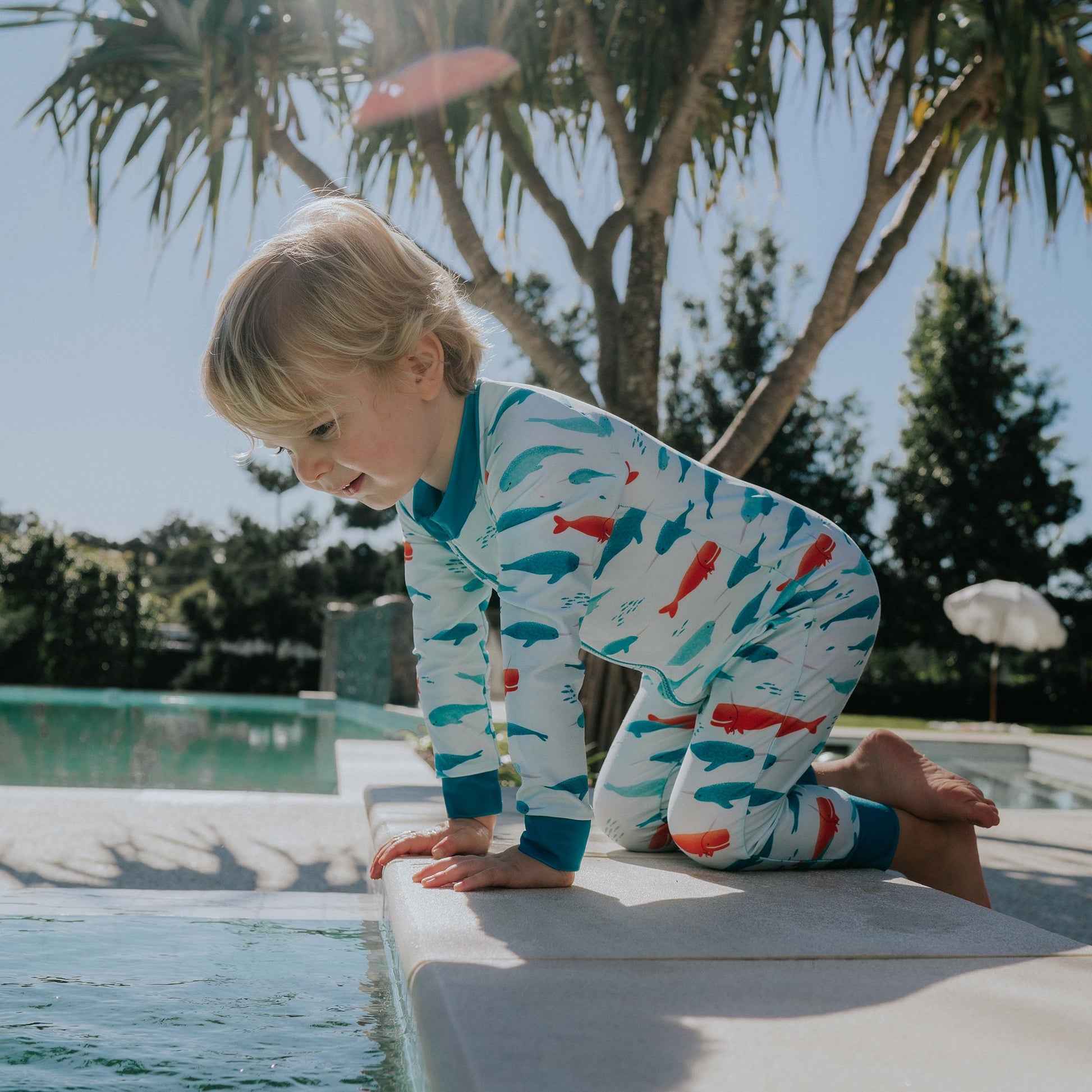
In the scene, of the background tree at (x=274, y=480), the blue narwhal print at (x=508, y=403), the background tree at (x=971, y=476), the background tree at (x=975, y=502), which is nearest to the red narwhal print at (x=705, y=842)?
the blue narwhal print at (x=508, y=403)

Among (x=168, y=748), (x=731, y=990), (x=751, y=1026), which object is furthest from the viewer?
(x=168, y=748)

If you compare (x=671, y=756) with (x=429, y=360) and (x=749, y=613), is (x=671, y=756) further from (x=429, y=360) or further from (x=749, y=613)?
(x=429, y=360)

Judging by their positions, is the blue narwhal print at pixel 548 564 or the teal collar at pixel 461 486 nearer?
the blue narwhal print at pixel 548 564

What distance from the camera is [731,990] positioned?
1.05 meters

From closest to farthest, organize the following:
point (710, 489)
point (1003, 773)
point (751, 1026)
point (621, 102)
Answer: point (751, 1026), point (710, 489), point (621, 102), point (1003, 773)

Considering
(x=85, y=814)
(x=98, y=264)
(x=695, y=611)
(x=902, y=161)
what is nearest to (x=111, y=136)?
(x=98, y=264)

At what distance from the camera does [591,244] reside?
4961mm

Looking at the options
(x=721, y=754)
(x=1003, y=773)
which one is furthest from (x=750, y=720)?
(x=1003, y=773)

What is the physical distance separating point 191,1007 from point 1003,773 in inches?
314

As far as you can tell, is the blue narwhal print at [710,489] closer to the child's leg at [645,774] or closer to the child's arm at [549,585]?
the child's arm at [549,585]

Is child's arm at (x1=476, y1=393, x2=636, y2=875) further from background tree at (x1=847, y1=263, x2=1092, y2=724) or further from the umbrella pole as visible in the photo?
background tree at (x1=847, y1=263, x2=1092, y2=724)

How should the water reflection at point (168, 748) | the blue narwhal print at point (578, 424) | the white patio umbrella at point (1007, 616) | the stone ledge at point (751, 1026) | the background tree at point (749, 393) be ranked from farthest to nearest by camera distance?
the background tree at point (749, 393)
the white patio umbrella at point (1007, 616)
the water reflection at point (168, 748)
the blue narwhal print at point (578, 424)
the stone ledge at point (751, 1026)

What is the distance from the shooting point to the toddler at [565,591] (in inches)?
60.8

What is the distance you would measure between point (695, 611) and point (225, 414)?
34.5 inches
